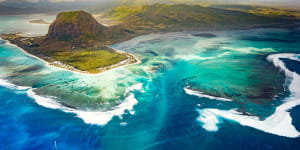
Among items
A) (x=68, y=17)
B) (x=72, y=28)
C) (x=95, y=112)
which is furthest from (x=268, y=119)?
(x=68, y=17)

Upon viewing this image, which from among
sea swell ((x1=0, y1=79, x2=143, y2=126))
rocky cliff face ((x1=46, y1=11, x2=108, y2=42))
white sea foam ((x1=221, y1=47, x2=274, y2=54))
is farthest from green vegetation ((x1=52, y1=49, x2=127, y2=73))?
white sea foam ((x1=221, y1=47, x2=274, y2=54))

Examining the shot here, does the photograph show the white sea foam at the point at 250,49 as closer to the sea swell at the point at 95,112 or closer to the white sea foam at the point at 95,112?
the sea swell at the point at 95,112

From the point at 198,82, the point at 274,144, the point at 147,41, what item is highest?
Result: the point at 147,41

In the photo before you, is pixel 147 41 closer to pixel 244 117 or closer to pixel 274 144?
pixel 244 117

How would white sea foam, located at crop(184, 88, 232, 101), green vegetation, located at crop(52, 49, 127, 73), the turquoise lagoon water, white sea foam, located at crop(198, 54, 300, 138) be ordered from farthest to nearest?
green vegetation, located at crop(52, 49, 127, 73) → white sea foam, located at crop(184, 88, 232, 101) → white sea foam, located at crop(198, 54, 300, 138) → the turquoise lagoon water

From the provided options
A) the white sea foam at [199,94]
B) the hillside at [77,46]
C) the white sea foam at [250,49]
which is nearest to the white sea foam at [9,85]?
the hillside at [77,46]

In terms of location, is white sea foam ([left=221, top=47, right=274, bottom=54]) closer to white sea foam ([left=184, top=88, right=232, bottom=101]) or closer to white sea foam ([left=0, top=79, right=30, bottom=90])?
white sea foam ([left=184, top=88, right=232, bottom=101])

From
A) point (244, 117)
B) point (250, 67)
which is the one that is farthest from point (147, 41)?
point (244, 117)
